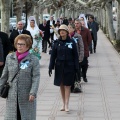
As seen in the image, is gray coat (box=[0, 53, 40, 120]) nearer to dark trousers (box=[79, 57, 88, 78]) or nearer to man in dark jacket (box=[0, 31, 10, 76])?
man in dark jacket (box=[0, 31, 10, 76])

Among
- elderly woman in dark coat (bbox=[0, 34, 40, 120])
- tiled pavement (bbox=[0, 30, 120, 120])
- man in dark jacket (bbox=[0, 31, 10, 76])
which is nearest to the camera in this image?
elderly woman in dark coat (bbox=[0, 34, 40, 120])

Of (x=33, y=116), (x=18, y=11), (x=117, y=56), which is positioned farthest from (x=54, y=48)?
(x=18, y=11)

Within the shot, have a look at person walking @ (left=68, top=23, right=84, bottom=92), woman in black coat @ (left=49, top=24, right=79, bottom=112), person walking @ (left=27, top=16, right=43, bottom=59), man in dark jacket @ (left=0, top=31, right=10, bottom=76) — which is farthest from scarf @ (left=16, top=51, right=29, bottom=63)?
person walking @ (left=27, top=16, right=43, bottom=59)

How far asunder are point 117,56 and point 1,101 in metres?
12.0

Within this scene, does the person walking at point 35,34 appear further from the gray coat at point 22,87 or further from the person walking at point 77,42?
the gray coat at point 22,87

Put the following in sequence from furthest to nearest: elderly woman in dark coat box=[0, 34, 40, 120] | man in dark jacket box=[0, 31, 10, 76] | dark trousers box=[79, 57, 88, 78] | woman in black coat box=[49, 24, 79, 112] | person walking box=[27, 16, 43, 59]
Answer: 1. person walking box=[27, 16, 43, 59]
2. dark trousers box=[79, 57, 88, 78]
3. man in dark jacket box=[0, 31, 10, 76]
4. woman in black coat box=[49, 24, 79, 112]
5. elderly woman in dark coat box=[0, 34, 40, 120]

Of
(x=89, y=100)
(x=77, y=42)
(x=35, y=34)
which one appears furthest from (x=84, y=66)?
(x=35, y=34)

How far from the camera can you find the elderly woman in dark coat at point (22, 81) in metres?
6.48

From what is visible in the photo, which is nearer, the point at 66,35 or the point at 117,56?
the point at 66,35

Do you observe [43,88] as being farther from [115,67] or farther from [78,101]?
[115,67]

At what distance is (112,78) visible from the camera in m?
14.3

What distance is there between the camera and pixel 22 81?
650cm

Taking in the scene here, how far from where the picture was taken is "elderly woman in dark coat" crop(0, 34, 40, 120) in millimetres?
6480

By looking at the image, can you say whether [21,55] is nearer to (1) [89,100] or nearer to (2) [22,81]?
(2) [22,81]
